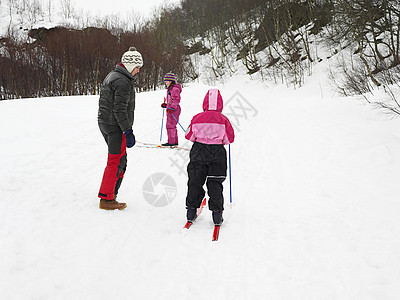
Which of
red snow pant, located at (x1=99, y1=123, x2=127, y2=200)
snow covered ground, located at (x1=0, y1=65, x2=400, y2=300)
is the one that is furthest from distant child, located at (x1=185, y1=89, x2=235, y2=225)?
red snow pant, located at (x1=99, y1=123, x2=127, y2=200)

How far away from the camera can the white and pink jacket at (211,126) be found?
318 cm

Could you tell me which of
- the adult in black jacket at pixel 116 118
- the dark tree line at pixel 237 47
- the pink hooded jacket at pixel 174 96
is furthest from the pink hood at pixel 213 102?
the dark tree line at pixel 237 47

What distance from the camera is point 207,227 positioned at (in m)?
3.41

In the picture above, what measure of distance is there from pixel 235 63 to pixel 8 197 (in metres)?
36.4

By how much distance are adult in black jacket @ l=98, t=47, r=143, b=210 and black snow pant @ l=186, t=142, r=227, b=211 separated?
846mm

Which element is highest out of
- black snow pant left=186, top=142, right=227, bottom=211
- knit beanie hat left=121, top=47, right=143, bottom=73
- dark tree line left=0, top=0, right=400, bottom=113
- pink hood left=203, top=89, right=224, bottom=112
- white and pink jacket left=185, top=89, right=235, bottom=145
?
dark tree line left=0, top=0, right=400, bottom=113

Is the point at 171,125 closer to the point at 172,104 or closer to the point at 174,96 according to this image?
the point at 172,104

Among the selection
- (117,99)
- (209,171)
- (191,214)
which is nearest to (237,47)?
(117,99)

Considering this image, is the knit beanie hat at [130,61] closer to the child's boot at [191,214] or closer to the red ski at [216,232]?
the child's boot at [191,214]

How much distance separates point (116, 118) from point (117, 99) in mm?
244

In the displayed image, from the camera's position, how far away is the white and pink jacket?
10.4ft

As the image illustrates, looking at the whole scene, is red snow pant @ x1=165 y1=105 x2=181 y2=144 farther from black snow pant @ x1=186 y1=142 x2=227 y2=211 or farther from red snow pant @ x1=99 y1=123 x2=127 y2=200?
black snow pant @ x1=186 y1=142 x2=227 y2=211

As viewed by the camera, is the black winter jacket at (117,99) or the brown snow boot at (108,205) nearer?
the black winter jacket at (117,99)

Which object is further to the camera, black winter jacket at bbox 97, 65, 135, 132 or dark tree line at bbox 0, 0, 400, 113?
dark tree line at bbox 0, 0, 400, 113
